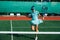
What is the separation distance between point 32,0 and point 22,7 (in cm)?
133

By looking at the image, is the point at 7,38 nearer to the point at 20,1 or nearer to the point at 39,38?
the point at 39,38

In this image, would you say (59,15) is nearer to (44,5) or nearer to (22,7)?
(44,5)

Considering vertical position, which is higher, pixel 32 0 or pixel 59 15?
pixel 32 0

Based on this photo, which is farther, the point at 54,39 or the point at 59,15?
the point at 59,15

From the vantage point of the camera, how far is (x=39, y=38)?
8.82 metres

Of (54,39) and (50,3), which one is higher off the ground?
(50,3)

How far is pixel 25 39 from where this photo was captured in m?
8.67

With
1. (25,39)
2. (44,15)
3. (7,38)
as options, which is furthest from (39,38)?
(44,15)

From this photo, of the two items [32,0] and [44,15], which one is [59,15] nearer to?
[44,15]

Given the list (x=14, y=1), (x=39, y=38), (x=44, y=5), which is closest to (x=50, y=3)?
(x=44, y=5)

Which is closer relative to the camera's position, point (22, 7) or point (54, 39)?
point (54, 39)

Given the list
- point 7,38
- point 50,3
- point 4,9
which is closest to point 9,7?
point 4,9

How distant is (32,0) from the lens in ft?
57.5

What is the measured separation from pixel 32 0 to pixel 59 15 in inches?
108
